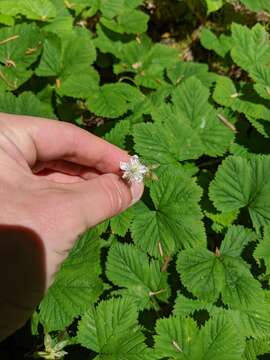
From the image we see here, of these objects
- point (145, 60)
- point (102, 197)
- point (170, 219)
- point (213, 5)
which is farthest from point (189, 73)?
point (102, 197)

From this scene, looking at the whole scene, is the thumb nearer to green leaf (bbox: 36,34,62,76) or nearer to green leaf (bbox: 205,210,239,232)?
green leaf (bbox: 205,210,239,232)

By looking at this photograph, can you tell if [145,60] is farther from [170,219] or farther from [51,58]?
[170,219]

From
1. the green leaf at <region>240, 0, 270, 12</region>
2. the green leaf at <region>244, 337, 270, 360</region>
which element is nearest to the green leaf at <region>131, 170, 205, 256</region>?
the green leaf at <region>244, 337, 270, 360</region>

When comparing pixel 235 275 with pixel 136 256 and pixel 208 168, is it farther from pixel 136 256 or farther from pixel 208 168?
pixel 208 168

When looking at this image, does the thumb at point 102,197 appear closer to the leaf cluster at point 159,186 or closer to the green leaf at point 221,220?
the leaf cluster at point 159,186

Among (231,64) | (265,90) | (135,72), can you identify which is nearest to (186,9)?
(231,64)
